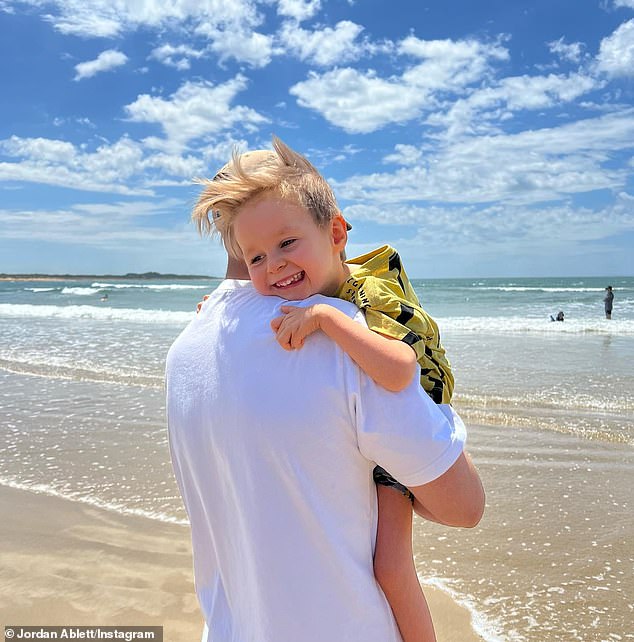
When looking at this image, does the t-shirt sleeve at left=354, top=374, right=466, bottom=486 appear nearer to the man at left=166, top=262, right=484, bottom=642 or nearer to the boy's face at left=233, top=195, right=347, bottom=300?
the man at left=166, top=262, right=484, bottom=642

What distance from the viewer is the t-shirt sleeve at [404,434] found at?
1021mm

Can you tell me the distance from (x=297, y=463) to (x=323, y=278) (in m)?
0.47

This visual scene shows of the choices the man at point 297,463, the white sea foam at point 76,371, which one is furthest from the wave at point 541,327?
the man at point 297,463

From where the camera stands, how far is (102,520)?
4488 millimetres

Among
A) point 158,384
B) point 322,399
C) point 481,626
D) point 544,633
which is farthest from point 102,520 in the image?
point 158,384

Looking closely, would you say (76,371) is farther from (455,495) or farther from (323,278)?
(455,495)

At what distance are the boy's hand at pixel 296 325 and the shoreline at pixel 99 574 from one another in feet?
8.48

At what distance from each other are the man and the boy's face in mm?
93

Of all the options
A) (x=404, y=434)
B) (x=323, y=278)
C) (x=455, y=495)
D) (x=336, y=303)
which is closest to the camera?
(x=404, y=434)

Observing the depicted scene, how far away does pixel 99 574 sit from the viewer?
371 cm

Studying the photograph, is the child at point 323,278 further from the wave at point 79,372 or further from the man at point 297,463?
the wave at point 79,372

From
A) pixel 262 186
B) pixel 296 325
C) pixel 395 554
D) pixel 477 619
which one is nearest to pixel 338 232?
pixel 262 186

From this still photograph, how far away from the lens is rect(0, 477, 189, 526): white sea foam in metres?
4.52

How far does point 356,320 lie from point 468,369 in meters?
9.88
